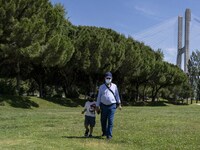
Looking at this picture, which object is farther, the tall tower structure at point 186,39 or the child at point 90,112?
the tall tower structure at point 186,39

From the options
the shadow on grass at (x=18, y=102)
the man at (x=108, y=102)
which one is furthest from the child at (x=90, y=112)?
the shadow on grass at (x=18, y=102)

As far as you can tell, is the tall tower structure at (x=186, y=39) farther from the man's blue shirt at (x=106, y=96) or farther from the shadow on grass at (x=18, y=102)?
the man's blue shirt at (x=106, y=96)

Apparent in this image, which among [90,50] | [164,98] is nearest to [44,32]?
[90,50]

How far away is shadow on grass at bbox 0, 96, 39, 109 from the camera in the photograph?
36.3 metres

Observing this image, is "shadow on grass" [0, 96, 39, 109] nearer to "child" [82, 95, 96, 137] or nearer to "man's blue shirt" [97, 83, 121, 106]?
"child" [82, 95, 96, 137]

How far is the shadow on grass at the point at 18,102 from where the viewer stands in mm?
36322

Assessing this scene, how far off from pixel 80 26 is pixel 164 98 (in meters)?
59.7

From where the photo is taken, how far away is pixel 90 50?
47.3 metres

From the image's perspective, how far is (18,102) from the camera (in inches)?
1470

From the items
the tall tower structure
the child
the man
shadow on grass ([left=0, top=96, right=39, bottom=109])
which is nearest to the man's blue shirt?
the man

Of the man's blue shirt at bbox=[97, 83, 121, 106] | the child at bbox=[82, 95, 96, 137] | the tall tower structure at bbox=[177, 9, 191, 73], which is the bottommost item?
the child at bbox=[82, 95, 96, 137]

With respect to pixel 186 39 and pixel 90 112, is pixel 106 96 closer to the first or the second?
pixel 90 112

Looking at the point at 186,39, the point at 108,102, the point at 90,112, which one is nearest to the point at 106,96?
the point at 108,102

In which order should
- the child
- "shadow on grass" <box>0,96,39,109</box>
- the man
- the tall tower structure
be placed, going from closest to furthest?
the man
the child
"shadow on grass" <box>0,96,39,109</box>
the tall tower structure
